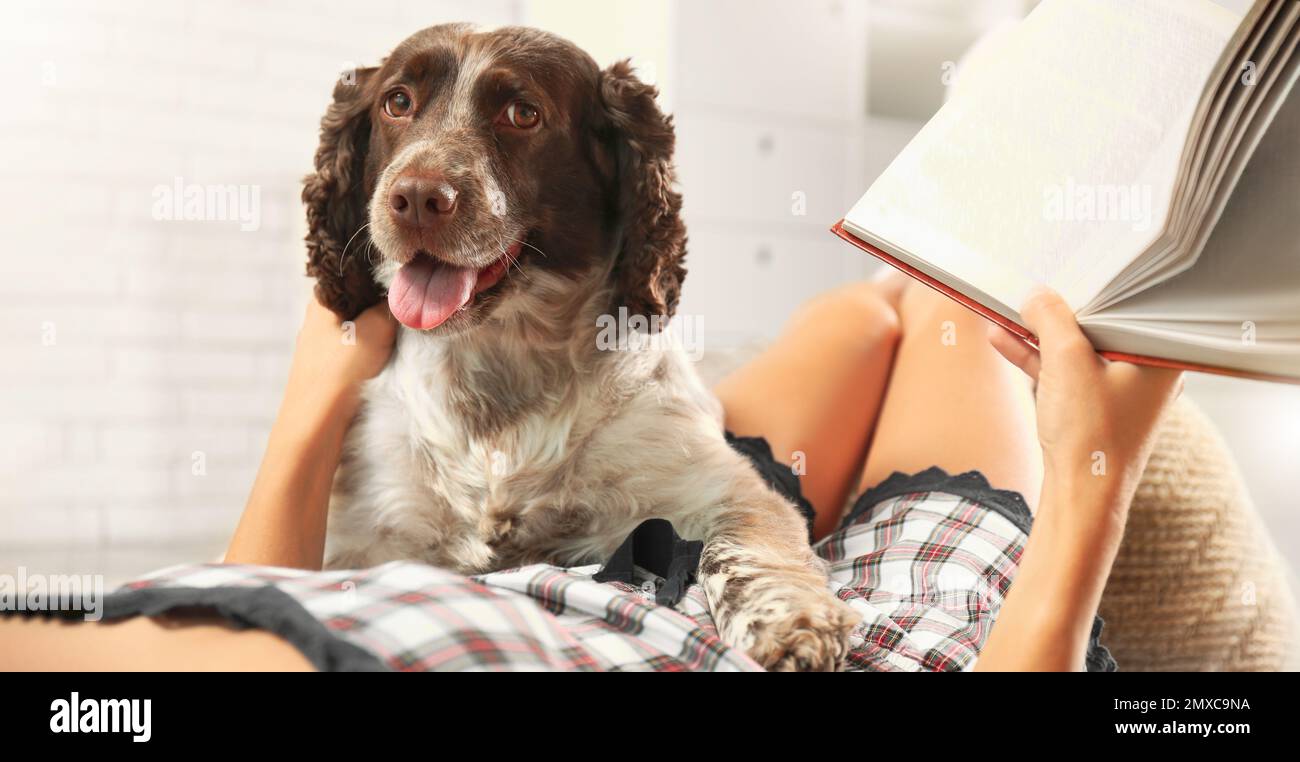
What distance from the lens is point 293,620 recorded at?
31.3 inches

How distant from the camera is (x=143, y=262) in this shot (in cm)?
387

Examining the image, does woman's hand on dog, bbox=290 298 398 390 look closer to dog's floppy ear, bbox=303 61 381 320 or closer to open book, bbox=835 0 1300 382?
dog's floppy ear, bbox=303 61 381 320

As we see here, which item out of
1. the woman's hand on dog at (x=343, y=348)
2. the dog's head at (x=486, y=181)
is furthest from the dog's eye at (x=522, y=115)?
the woman's hand on dog at (x=343, y=348)

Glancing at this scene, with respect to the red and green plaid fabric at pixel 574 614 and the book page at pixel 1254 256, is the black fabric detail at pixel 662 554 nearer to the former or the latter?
the red and green plaid fabric at pixel 574 614

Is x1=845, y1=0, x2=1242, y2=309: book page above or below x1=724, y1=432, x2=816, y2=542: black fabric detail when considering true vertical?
above

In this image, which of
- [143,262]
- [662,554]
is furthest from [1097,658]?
[143,262]

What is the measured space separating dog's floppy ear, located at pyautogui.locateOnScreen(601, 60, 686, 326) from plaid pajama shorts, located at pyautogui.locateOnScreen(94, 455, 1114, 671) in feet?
1.47

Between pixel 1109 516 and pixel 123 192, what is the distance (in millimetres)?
3851

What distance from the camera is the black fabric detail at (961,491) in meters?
1.52

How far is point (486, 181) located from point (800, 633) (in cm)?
73

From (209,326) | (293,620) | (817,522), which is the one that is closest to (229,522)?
(209,326)

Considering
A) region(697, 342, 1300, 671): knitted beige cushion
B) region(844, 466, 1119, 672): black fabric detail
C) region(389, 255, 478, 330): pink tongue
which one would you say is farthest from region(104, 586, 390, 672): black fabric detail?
region(697, 342, 1300, 671): knitted beige cushion

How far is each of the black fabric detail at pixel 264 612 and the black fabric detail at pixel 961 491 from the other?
1.01 metres

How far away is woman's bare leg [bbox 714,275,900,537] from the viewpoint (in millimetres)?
1881
